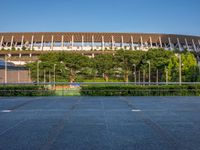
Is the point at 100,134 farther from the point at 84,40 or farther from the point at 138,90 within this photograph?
the point at 84,40

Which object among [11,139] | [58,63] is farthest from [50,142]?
[58,63]

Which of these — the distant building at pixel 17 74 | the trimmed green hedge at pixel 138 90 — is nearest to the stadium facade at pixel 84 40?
the distant building at pixel 17 74

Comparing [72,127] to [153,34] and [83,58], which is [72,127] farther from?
[153,34]

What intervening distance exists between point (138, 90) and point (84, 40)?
49.4 metres

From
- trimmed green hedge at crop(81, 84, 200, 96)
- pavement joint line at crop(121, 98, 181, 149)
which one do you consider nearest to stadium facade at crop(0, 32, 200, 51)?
trimmed green hedge at crop(81, 84, 200, 96)

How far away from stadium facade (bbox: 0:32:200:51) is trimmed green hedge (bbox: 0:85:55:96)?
44.8 metres

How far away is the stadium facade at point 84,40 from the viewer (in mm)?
66938

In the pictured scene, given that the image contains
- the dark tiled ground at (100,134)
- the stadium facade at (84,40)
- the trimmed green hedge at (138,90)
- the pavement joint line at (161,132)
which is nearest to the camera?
the dark tiled ground at (100,134)

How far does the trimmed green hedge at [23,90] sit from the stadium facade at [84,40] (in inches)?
1762

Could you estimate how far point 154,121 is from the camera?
8.12 meters

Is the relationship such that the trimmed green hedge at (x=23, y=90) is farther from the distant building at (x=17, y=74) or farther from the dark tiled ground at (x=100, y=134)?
the distant building at (x=17, y=74)

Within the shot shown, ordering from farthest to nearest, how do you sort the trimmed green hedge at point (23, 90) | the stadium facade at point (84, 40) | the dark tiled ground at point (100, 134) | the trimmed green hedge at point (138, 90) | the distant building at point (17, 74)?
Answer: the stadium facade at point (84, 40) < the distant building at point (17, 74) < the trimmed green hedge at point (138, 90) < the trimmed green hedge at point (23, 90) < the dark tiled ground at point (100, 134)

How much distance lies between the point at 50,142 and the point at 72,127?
5.67 feet

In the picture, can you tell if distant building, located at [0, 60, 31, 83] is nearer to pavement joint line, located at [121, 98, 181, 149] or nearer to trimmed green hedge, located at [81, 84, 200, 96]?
trimmed green hedge, located at [81, 84, 200, 96]
